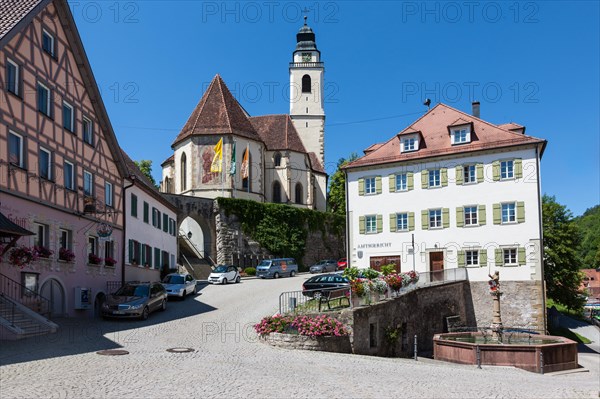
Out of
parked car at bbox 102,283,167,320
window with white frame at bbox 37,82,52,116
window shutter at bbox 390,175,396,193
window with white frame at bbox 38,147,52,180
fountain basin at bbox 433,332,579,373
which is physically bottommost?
fountain basin at bbox 433,332,579,373

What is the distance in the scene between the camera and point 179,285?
30641 millimetres

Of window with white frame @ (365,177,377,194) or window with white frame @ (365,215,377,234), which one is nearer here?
window with white frame @ (365,215,377,234)

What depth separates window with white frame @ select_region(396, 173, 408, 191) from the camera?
3925 cm

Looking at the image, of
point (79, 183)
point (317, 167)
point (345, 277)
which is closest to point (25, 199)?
point (79, 183)

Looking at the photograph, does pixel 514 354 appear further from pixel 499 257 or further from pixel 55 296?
pixel 55 296

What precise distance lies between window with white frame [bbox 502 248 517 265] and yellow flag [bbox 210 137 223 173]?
26509 millimetres

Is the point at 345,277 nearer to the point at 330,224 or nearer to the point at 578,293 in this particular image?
the point at 578,293

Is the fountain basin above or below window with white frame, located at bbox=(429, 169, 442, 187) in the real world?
below

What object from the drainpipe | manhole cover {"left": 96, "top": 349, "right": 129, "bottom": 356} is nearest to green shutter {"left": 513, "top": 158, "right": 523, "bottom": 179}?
the drainpipe

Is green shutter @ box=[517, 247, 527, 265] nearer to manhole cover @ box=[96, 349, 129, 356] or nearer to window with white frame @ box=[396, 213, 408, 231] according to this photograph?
window with white frame @ box=[396, 213, 408, 231]

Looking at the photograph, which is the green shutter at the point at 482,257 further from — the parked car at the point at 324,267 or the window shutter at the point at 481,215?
the parked car at the point at 324,267

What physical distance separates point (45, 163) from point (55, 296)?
15.3ft

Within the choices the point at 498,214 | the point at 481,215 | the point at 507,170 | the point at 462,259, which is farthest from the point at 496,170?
the point at 462,259

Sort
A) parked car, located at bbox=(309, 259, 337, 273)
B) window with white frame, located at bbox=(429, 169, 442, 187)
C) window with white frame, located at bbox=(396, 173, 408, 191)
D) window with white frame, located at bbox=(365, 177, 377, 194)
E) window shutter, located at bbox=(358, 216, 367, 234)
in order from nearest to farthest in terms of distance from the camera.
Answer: window with white frame, located at bbox=(429, 169, 442, 187) → window with white frame, located at bbox=(396, 173, 408, 191) → window shutter, located at bbox=(358, 216, 367, 234) → window with white frame, located at bbox=(365, 177, 377, 194) → parked car, located at bbox=(309, 259, 337, 273)
